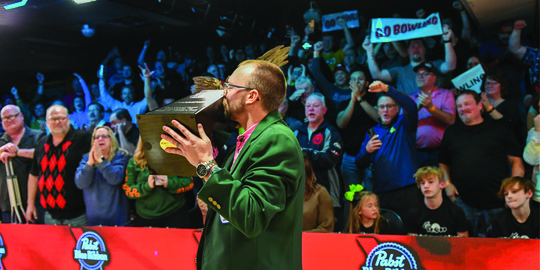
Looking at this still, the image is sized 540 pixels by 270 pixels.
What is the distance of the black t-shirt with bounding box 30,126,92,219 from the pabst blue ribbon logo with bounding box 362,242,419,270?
130 inches

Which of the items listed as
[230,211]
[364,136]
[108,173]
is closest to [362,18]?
[364,136]

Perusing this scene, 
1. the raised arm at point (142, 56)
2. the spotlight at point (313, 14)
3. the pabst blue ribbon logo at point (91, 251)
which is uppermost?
the spotlight at point (313, 14)

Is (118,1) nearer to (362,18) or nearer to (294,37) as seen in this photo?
(294,37)

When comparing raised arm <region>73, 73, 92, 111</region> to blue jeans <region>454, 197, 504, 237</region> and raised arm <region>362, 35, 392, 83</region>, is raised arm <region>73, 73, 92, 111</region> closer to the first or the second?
raised arm <region>362, 35, 392, 83</region>

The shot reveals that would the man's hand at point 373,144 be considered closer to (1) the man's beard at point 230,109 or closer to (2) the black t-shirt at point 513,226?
(2) the black t-shirt at point 513,226

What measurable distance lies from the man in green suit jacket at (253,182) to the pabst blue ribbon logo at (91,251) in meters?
2.26

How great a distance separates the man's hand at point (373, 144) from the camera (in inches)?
184

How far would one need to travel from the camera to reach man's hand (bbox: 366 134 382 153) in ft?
15.3

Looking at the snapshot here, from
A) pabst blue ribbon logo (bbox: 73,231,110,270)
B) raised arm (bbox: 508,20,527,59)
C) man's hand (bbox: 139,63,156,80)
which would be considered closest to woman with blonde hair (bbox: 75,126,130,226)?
pabst blue ribbon logo (bbox: 73,231,110,270)

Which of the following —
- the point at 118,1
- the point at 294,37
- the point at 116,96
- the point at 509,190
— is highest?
the point at 118,1

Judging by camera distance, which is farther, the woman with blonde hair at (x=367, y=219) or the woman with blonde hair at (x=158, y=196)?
the woman with blonde hair at (x=158, y=196)

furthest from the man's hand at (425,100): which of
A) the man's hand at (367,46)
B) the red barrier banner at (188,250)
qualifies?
the red barrier banner at (188,250)

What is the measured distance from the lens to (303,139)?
16.2ft

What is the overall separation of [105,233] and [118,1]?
2.58 meters
